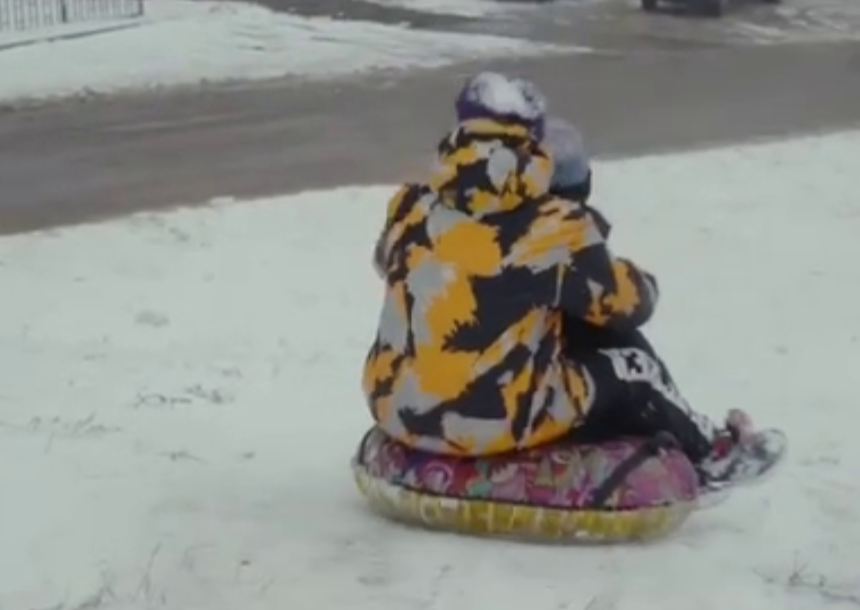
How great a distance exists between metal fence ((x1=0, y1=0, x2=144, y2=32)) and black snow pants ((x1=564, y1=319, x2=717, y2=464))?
16099mm

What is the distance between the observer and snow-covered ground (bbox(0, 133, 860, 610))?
17.8 ft

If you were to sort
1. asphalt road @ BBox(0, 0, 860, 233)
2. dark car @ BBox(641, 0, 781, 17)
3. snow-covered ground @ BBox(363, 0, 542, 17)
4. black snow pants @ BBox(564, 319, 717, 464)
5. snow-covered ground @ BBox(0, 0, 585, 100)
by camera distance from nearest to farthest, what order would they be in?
black snow pants @ BBox(564, 319, 717, 464)
asphalt road @ BBox(0, 0, 860, 233)
snow-covered ground @ BBox(0, 0, 585, 100)
snow-covered ground @ BBox(363, 0, 542, 17)
dark car @ BBox(641, 0, 781, 17)

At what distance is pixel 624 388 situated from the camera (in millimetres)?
5840

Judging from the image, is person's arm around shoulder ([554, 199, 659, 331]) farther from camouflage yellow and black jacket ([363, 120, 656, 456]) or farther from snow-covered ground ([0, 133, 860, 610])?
snow-covered ground ([0, 133, 860, 610])

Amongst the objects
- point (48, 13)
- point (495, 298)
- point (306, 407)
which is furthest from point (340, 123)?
point (495, 298)

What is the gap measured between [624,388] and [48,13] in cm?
1694

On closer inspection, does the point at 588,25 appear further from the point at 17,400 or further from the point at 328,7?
the point at 17,400

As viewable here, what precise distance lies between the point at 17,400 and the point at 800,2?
21012 mm

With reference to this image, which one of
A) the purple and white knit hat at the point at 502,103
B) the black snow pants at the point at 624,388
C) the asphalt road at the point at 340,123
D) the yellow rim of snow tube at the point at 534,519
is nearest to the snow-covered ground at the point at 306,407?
the yellow rim of snow tube at the point at 534,519

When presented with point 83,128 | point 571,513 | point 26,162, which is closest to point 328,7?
point 83,128

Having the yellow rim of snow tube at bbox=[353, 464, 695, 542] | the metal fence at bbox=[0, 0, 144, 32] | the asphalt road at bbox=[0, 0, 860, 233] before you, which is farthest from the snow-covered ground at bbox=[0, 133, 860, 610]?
the metal fence at bbox=[0, 0, 144, 32]

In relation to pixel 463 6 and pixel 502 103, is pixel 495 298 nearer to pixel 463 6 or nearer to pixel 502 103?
pixel 502 103

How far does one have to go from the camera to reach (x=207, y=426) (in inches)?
273

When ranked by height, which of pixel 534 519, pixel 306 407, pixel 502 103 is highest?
pixel 502 103
